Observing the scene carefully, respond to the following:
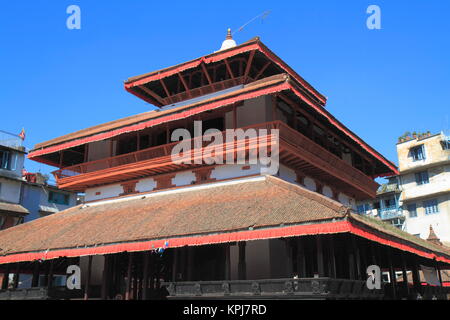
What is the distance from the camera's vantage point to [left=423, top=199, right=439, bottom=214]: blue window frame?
4989 cm

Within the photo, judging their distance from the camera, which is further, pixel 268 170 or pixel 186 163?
pixel 186 163

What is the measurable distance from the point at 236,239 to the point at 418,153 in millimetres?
42761

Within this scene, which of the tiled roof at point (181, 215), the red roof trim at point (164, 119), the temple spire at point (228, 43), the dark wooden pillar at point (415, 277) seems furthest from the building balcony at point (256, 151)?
the temple spire at point (228, 43)

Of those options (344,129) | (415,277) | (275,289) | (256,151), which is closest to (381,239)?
(275,289)

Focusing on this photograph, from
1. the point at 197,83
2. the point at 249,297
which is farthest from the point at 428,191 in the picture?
the point at 249,297

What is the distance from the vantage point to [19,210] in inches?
1672

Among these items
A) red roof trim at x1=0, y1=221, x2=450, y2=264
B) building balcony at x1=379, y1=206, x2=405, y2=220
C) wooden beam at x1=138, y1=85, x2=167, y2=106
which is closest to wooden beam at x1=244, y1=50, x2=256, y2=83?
wooden beam at x1=138, y1=85, x2=167, y2=106

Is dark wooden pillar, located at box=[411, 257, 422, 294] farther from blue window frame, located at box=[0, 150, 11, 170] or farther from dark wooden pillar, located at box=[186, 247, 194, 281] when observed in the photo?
blue window frame, located at box=[0, 150, 11, 170]

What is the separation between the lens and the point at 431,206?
5041cm

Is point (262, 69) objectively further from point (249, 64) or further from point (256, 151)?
point (256, 151)

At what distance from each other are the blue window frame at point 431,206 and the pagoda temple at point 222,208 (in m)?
24.0

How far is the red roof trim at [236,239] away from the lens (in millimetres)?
13883

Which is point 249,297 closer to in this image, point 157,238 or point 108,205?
point 157,238
